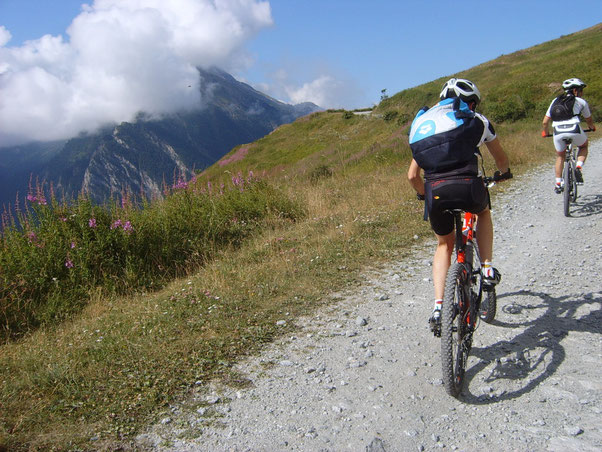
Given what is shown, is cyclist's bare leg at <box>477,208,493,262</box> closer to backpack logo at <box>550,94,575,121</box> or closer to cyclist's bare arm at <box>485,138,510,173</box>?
cyclist's bare arm at <box>485,138,510,173</box>

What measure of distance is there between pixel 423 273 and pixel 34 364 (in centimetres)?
487

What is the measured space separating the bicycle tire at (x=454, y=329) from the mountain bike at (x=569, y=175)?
6.31 metres

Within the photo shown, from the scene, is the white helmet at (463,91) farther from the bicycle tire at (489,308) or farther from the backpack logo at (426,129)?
the bicycle tire at (489,308)

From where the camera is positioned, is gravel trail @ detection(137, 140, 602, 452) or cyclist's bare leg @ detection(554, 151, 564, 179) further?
cyclist's bare leg @ detection(554, 151, 564, 179)

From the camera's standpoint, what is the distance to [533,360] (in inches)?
143

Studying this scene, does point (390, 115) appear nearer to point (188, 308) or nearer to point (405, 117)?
point (405, 117)

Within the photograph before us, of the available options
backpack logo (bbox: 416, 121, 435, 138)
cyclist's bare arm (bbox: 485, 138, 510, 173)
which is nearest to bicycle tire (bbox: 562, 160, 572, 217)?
cyclist's bare arm (bbox: 485, 138, 510, 173)

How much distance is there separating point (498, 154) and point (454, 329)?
164cm

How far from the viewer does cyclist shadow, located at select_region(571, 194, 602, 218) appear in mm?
8273

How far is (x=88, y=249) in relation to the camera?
20.8 ft

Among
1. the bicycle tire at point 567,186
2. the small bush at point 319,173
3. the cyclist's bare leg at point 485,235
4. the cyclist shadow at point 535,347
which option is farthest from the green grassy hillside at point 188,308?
the small bush at point 319,173

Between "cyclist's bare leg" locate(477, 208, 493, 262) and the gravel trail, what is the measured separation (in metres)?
0.92

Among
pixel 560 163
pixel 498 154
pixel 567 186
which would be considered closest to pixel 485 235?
pixel 498 154

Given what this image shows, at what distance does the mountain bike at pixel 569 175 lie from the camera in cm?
822
